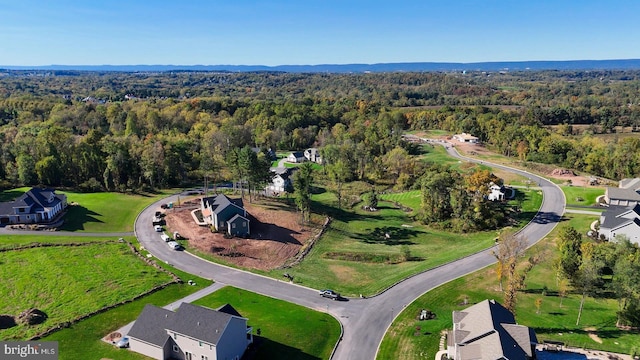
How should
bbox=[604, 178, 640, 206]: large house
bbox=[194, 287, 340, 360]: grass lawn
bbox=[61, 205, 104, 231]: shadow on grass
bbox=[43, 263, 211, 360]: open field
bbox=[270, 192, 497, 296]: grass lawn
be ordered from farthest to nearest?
1. bbox=[604, 178, 640, 206]: large house
2. bbox=[61, 205, 104, 231]: shadow on grass
3. bbox=[270, 192, 497, 296]: grass lawn
4. bbox=[194, 287, 340, 360]: grass lawn
5. bbox=[43, 263, 211, 360]: open field

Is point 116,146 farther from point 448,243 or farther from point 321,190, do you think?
point 448,243

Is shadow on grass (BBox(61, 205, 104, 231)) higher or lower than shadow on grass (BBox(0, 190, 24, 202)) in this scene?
lower

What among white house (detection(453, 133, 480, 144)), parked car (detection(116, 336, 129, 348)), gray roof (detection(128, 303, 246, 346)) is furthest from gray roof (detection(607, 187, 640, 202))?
parked car (detection(116, 336, 129, 348))

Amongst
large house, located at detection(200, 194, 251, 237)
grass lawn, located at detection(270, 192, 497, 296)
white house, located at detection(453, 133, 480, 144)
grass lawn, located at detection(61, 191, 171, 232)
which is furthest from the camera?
white house, located at detection(453, 133, 480, 144)

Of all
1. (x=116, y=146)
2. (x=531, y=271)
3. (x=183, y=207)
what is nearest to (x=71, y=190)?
(x=116, y=146)

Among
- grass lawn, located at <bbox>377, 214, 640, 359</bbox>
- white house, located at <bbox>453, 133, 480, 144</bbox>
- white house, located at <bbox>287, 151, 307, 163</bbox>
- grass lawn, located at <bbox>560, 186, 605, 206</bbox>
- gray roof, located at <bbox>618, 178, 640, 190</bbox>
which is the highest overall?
white house, located at <bbox>453, 133, 480, 144</bbox>

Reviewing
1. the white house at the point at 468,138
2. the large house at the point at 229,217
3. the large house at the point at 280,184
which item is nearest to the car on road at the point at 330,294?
the large house at the point at 229,217

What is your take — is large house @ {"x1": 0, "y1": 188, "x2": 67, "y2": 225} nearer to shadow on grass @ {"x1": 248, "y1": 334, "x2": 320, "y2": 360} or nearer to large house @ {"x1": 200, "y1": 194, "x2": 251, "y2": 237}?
large house @ {"x1": 200, "y1": 194, "x2": 251, "y2": 237}

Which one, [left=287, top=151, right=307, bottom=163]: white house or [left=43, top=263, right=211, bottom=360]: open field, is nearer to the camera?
[left=43, top=263, right=211, bottom=360]: open field
